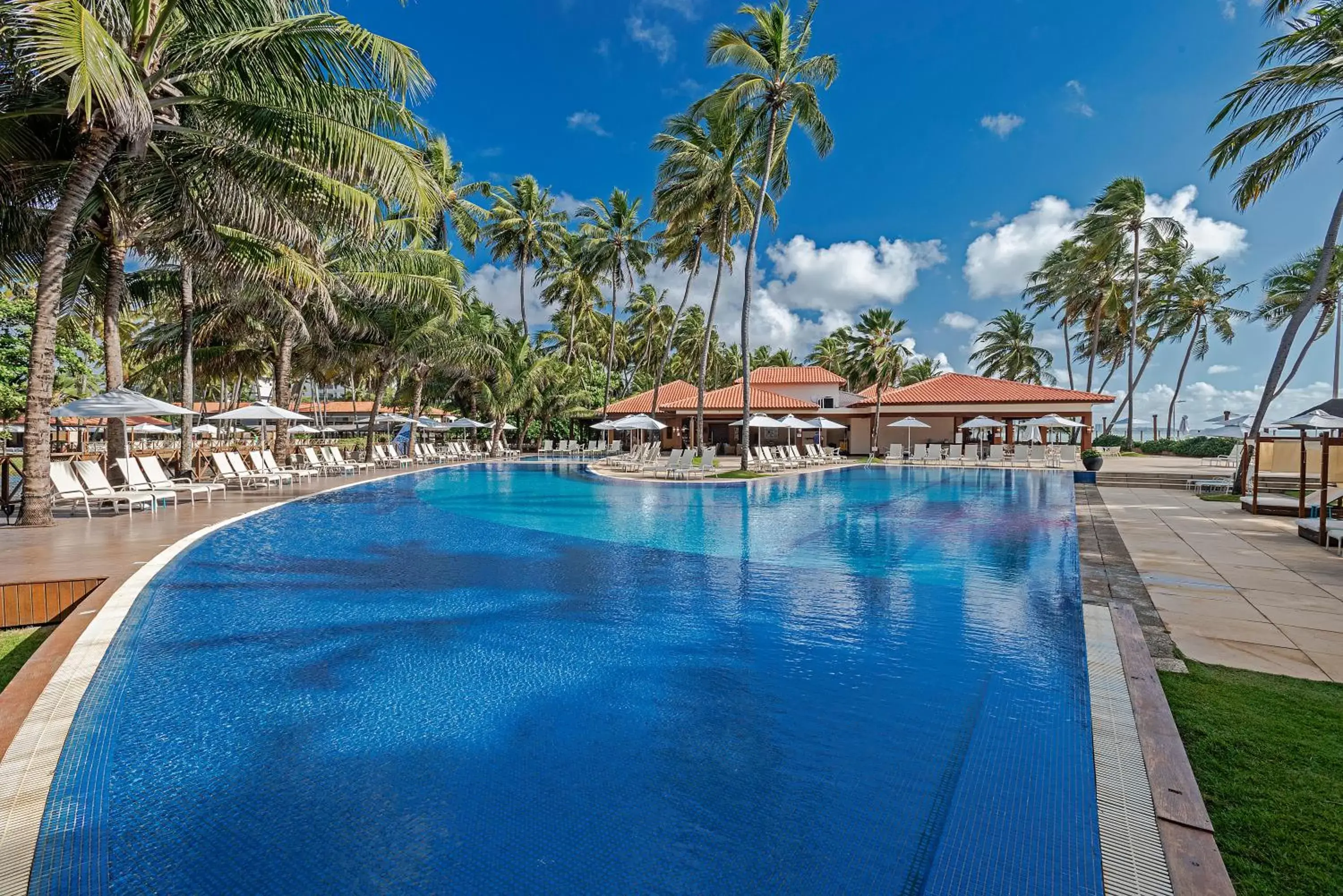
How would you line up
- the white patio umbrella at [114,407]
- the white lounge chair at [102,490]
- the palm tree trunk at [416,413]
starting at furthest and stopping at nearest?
the palm tree trunk at [416,413] < the white patio umbrella at [114,407] < the white lounge chair at [102,490]

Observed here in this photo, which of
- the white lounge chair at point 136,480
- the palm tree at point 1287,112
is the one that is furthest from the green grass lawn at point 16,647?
the palm tree at point 1287,112

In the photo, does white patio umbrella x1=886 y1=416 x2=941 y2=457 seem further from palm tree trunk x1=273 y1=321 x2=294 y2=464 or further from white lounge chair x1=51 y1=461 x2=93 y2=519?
white lounge chair x1=51 y1=461 x2=93 y2=519

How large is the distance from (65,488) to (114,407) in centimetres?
149

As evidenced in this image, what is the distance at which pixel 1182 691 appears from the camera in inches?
141

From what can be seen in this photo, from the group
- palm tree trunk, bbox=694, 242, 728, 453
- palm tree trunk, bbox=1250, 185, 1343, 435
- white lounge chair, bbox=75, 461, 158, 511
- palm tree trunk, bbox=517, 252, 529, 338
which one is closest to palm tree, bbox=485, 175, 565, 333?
palm tree trunk, bbox=517, 252, 529, 338

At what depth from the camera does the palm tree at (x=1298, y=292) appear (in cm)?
2798

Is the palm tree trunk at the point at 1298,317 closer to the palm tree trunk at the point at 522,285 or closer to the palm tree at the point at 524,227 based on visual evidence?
the palm tree at the point at 524,227

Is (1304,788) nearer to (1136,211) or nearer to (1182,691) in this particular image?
(1182,691)

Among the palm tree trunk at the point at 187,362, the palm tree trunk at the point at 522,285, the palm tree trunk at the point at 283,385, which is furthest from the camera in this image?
the palm tree trunk at the point at 522,285

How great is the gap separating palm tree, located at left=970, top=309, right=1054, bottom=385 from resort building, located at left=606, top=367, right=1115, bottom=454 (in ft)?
45.3

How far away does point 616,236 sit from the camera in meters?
33.1

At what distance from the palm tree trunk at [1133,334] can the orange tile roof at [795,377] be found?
50.8ft

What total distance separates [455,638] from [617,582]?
217 cm

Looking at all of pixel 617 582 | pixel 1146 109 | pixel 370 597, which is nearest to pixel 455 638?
pixel 370 597
